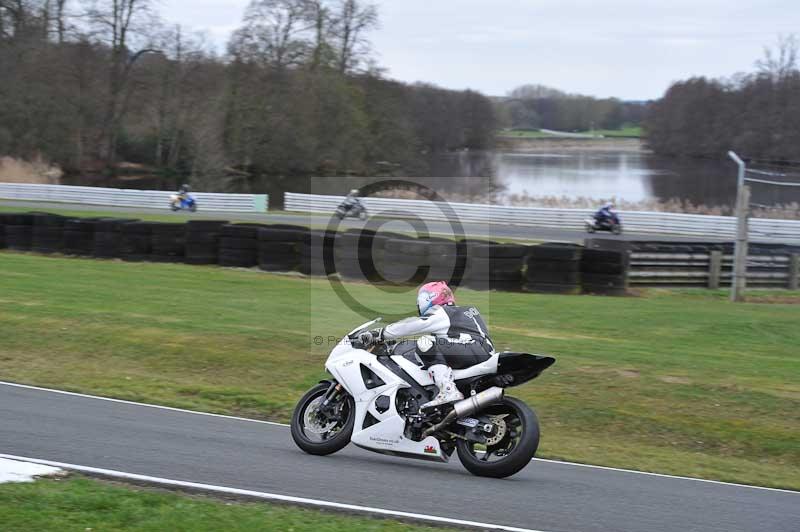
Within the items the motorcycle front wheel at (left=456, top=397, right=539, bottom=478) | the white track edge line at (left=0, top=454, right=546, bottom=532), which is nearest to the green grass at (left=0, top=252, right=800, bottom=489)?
the motorcycle front wheel at (left=456, top=397, right=539, bottom=478)

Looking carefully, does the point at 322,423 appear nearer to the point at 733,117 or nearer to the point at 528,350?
the point at 528,350

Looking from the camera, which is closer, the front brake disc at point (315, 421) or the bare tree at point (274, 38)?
the front brake disc at point (315, 421)

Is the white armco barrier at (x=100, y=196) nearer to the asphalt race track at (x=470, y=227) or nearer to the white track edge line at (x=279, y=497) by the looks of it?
the asphalt race track at (x=470, y=227)

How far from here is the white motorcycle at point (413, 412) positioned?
6.85 meters

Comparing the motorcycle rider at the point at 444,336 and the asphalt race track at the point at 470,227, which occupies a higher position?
the motorcycle rider at the point at 444,336

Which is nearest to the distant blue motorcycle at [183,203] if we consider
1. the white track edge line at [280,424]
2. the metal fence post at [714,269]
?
the metal fence post at [714,269]

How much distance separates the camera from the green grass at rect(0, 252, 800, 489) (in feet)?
30.7

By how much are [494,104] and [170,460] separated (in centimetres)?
3731

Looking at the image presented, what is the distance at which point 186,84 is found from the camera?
64125mm

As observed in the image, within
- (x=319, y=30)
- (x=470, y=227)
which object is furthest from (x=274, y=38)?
(x=470, y=227)

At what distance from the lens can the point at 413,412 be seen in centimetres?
722

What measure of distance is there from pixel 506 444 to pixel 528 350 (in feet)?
18.1

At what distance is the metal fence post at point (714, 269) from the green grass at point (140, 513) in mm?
17187

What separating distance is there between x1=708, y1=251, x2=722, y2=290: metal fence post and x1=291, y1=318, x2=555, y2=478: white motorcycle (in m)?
14.8
